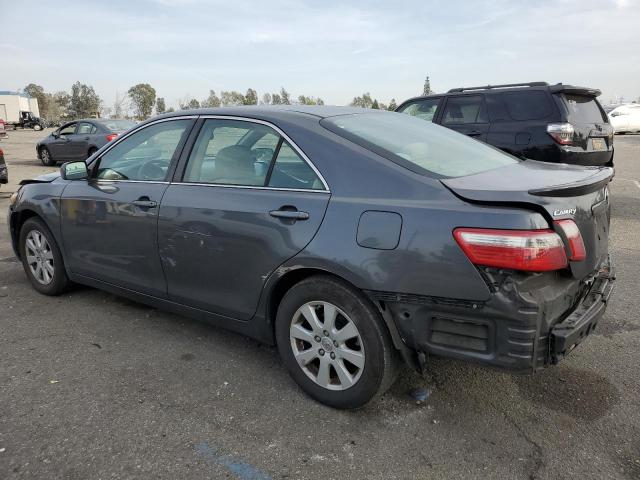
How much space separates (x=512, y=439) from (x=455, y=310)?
78cm

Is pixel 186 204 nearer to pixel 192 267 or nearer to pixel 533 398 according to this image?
pixel 192 267

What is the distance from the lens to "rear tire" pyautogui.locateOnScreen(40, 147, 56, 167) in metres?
16.2

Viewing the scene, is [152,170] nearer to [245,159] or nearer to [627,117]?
[245,159]

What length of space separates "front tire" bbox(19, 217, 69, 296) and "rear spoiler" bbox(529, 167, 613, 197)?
3768 millimetres

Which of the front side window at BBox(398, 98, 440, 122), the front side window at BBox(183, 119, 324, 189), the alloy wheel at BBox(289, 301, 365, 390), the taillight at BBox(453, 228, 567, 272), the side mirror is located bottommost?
the alloy wheel at BBox(289, 301, 365, 390)

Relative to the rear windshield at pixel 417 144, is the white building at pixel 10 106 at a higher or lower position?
higher

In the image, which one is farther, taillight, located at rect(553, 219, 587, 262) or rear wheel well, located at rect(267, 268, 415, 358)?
rear wheel well, located at rect(267, 268, 415, 358)

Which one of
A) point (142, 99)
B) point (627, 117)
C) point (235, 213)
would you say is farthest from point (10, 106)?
point (235, 213)

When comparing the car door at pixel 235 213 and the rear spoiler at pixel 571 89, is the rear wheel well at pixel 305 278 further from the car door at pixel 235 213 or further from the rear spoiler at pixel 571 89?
the rear spoiler at pixel 571 89

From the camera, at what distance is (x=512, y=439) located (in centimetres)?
251

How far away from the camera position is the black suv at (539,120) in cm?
673

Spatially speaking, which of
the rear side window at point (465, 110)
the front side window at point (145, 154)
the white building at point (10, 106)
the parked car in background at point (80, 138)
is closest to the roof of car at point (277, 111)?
the front side window at point (145, 154)

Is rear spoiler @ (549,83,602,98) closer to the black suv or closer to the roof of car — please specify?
the black suv

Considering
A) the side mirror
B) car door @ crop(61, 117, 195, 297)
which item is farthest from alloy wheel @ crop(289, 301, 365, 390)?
the side mirror
